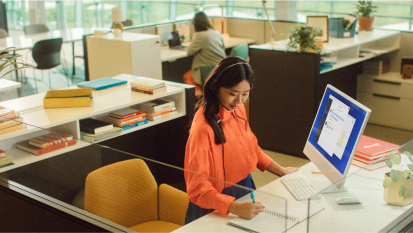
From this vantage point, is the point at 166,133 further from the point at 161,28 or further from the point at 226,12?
the point at 226,12

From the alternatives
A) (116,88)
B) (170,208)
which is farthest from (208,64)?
(170,208)

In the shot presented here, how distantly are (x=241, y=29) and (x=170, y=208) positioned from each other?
483cm

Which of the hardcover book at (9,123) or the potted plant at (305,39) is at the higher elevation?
the potted plant at (305,39)

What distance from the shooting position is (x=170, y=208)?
1843mm

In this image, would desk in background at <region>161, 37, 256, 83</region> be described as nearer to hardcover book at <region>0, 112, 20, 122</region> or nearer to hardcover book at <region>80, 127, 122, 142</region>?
hardcover book at <region>80, 127, 122, 142</region>

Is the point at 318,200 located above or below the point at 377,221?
above

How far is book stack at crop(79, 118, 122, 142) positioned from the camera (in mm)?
2869

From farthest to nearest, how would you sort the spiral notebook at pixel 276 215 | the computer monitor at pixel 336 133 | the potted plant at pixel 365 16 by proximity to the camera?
the potted plant at pixel 365 16
the computer monitor at pixel 336 133
the spiral notebook at pixel 276 215

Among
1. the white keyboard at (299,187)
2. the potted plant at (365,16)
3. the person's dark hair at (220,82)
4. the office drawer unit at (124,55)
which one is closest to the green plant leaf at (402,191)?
the white keyboard at (299,187)

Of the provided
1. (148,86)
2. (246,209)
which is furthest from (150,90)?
(246,209)

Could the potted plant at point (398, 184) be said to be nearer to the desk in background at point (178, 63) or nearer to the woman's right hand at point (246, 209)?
the woman's right hand at point (246, 209)

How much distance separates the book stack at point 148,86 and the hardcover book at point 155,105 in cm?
9

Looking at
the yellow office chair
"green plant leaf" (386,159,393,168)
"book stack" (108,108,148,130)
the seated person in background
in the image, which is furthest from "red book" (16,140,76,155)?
the seated person in background

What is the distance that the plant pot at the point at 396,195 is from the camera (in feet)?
5.71
